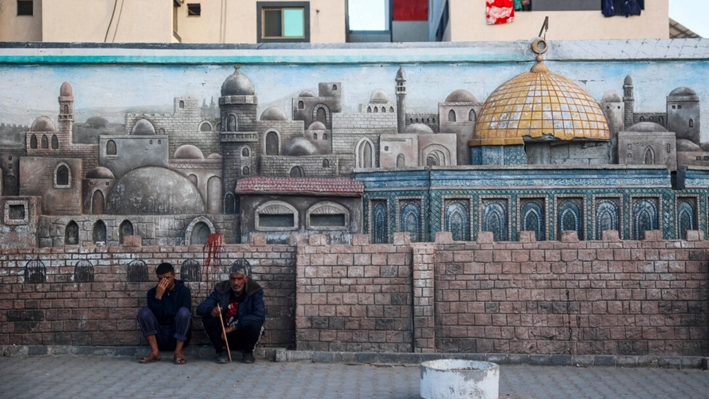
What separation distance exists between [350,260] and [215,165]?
489cm

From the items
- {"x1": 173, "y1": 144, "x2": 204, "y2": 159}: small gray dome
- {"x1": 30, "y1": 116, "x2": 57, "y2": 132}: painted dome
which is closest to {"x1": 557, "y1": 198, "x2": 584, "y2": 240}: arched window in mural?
{"x1": 173, "y1": 144, "x2": 204, "y2": 159}: small gray dome

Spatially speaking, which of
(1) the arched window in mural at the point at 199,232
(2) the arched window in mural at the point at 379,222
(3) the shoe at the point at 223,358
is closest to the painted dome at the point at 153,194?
(1) the arched window in mural at the point at 199,232

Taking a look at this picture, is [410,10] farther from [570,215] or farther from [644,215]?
[644,215]

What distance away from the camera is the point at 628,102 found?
16.8 m

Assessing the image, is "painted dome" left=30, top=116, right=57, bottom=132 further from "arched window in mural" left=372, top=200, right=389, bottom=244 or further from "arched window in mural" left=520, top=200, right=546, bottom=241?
"arched window in mural" left=520, top=200, right=546, bottom=241

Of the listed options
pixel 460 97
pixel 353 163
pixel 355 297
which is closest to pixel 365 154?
pixel 353 163

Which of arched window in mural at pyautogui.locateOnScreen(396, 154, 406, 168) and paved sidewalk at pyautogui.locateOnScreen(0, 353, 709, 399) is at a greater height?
arched window in mural at pyautogui.locateOnScreen(396, 154, 406, 168)

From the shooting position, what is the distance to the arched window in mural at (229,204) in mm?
16297

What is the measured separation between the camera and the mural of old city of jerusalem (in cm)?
1594

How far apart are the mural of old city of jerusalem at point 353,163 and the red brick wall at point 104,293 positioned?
10.9 feet

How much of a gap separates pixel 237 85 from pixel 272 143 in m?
1.11

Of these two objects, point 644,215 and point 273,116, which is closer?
point 644,215

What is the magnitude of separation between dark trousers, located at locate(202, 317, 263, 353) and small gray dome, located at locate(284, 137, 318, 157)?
5.37 metres

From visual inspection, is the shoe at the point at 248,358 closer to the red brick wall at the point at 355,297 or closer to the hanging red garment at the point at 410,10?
the red brick wall at the point at 355,297
